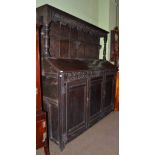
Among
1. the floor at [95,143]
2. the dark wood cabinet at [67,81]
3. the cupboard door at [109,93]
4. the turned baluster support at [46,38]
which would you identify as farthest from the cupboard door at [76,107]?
the cupboard door at [109,93]

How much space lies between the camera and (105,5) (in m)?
4.39

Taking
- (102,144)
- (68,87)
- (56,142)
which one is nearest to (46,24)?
(68,87)

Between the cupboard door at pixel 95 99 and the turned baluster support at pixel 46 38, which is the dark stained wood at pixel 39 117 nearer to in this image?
the turned baluster support at pixel 46 38

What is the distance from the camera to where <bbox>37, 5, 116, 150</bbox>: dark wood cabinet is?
2246mm

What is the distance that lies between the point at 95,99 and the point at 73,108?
2.32ft

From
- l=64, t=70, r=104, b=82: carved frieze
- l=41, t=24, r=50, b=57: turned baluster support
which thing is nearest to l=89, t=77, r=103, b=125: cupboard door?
l=64, t=70, r=104, b=82: carved frieze

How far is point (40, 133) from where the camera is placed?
6.12 ft

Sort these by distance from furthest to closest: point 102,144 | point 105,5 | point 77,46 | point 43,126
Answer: point 105,5 < point 77,46 < point 102,144 < point 43,126

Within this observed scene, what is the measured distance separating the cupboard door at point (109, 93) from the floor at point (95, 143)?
52 centimetres

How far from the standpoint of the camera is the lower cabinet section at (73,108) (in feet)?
7.32
